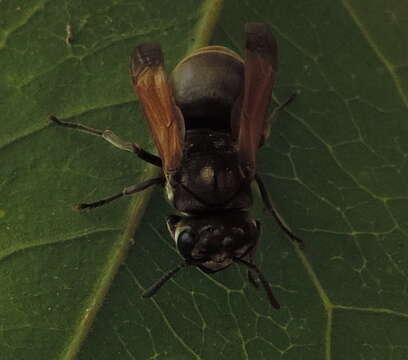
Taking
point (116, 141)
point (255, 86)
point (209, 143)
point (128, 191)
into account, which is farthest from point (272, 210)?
point (116, 141)

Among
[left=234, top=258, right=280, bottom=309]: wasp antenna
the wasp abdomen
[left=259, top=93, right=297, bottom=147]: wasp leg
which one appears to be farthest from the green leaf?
the wasp abdomen

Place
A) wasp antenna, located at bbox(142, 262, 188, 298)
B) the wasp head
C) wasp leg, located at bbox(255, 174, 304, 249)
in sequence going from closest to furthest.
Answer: the wasp head → wasp antenna, located at bbox(142, 262, 188, 298) → wasp leg, located at bbox(255, 174, 304, 249)

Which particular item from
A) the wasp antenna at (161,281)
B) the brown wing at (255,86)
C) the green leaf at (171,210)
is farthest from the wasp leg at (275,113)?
the wasp antenna at (161,281)

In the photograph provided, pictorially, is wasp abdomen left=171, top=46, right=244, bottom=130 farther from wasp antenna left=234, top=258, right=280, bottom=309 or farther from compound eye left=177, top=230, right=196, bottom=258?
wasp antenna left=234, top=258, right=280, bottom=309

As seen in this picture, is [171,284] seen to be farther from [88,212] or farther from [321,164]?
[321,164]

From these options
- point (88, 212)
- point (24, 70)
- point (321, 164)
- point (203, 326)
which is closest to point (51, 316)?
point (88, 212)

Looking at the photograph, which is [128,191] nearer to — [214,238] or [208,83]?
[214,238]

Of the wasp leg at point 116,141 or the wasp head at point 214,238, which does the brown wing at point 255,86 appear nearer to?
the wasp head at point 214,238
